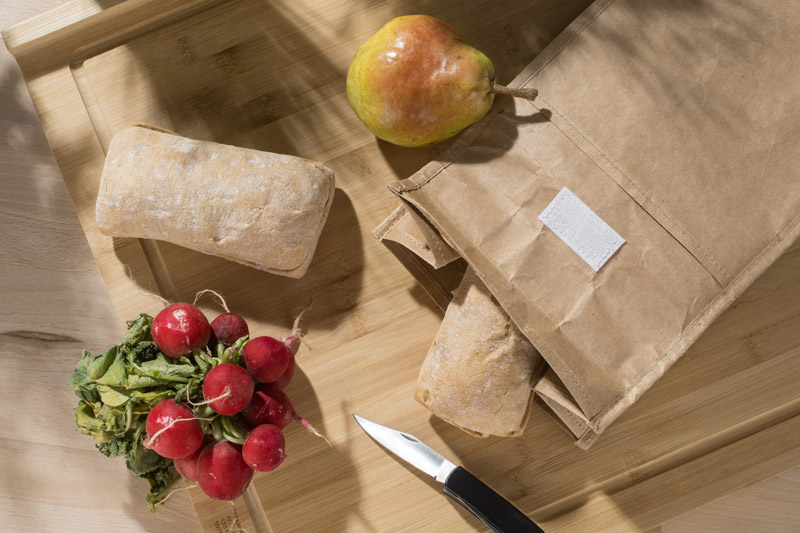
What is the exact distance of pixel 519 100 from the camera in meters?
1.05

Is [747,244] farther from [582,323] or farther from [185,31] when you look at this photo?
[185,31]

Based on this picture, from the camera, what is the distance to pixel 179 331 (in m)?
0.98

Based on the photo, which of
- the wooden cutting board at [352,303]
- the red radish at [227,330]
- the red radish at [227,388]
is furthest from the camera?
the wooden cutting board at [352,303]

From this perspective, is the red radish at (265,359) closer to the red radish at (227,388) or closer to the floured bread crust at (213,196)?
the red radish at (227,388)

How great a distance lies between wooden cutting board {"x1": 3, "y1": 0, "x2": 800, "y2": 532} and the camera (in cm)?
114

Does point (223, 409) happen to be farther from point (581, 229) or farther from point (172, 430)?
point (581, 229)

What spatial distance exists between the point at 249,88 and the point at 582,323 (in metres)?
0.77

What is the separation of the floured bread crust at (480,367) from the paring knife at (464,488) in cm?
10

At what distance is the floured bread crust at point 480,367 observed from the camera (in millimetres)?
997

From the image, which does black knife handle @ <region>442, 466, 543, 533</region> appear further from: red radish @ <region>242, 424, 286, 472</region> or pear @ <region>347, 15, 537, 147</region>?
pear @ <region>347, 15, 537, 147</region>

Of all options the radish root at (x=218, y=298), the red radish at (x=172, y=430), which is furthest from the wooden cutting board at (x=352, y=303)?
the red radish at (x=172, y=430)

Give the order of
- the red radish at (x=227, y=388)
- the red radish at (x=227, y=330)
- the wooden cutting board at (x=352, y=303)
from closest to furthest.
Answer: the red radish at (x=227, y=388) < the red radish at (x=227, y=330) < the wooden cutting board at (x=352, y=303)

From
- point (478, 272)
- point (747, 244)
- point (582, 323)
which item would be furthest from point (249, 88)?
point (747, 244)

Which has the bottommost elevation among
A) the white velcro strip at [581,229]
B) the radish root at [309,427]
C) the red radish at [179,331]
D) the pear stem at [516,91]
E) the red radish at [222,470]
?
the radish root at [309,427]
